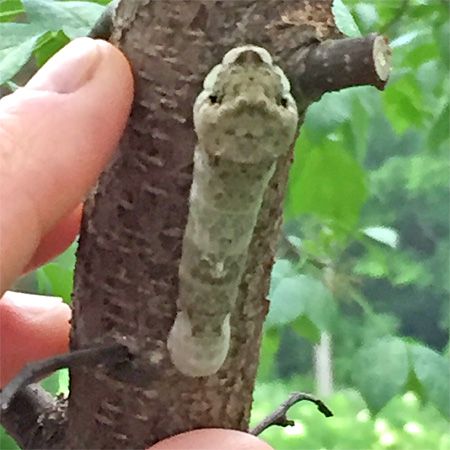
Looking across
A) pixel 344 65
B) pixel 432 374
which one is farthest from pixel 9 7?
pixel 432 374

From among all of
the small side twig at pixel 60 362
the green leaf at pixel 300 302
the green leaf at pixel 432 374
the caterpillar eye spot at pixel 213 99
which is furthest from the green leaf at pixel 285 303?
the caterpillar eye spot at pixel 213 99

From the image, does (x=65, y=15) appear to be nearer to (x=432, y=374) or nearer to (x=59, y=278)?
(x=59, y=278)

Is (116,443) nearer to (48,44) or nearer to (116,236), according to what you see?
(116,236)

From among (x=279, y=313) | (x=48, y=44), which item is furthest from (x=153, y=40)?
(x=279, y=313)

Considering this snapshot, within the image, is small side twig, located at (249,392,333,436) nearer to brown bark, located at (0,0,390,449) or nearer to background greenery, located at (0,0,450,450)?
brown bark, located at (0,0,390,449)

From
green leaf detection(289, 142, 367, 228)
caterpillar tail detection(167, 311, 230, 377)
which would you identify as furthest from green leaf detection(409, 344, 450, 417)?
caterpillar tail detection(167, 311, 230, 377)

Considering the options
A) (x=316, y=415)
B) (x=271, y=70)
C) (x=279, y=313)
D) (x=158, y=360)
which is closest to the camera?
(x=271, y=70)
